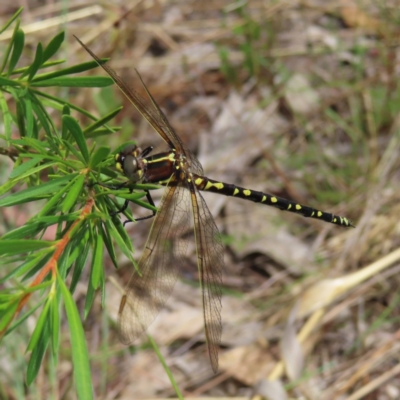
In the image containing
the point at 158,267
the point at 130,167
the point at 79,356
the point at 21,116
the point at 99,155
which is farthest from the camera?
the point at 158,267

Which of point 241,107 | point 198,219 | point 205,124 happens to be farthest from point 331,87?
point 198,219

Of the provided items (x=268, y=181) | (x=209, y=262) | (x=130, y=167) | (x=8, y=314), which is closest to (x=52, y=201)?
(x=8, y=314)

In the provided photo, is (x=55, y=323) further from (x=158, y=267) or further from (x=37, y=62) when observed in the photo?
(x=158, y=267)

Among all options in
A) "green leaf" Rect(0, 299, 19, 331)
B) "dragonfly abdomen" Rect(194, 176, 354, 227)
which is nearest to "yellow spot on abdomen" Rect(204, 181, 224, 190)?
"dragonfly abdomen" Rect(194, 176, 354, 227)

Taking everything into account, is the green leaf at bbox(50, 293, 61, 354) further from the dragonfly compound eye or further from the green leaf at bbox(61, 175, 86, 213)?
the dragonfly compound eye

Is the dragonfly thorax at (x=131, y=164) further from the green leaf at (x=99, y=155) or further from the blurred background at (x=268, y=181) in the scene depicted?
the blurred background at (x=268, y=181)

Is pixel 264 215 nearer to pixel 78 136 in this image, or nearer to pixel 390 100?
pixel 390 100
